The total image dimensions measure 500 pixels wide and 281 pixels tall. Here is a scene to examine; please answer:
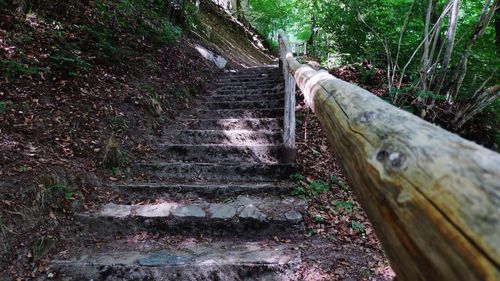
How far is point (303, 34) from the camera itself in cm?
2336

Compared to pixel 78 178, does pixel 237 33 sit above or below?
above

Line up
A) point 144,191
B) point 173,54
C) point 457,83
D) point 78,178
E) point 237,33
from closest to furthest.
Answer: point 78,178
point 144,191
point 457,83
point 173,54
point 237,33

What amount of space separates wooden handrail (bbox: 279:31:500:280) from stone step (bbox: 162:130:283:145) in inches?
134

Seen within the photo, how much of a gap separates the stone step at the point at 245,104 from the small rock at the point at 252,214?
277 centimetres

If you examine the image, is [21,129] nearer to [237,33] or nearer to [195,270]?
[195,270]

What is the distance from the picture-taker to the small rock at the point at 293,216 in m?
3.05

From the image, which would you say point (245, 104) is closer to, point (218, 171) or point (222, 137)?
point (222, 137)

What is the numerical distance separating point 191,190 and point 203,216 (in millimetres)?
537

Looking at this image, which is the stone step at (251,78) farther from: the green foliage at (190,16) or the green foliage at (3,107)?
the green foliage at (3,107)

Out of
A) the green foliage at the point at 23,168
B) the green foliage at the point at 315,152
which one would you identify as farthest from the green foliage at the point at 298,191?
the green foliage at the point at 23,168

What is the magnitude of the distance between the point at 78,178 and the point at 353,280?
8.56 feet

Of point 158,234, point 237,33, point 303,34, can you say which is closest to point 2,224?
point 158,234

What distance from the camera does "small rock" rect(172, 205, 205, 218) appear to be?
3062 mm

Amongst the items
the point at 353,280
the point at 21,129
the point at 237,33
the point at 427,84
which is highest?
the point at 237,33
